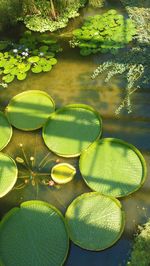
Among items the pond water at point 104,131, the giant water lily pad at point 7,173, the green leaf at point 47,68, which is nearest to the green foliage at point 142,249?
the pond water at point 104,131

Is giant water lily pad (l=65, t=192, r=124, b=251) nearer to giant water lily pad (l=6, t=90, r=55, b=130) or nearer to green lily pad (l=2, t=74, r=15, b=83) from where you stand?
giant water lily pad (l=6, t=90, r=55, b=130)

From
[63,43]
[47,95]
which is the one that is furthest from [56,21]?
[47,95]

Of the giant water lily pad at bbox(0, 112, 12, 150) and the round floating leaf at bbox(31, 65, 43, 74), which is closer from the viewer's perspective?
the giant water lily pad at bbox(0, 112, 12, 150)

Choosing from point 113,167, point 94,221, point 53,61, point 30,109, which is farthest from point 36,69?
point 94,221

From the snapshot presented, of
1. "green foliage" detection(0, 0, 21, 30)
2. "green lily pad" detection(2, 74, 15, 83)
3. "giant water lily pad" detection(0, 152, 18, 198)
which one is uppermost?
"green foliage" detection(0, 0, 21, 30)

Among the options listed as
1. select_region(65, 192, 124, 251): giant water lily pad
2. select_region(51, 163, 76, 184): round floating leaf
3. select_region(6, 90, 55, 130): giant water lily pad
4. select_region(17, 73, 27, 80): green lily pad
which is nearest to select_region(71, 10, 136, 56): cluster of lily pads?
select_region(17, 73, 27, 80): green lily pad

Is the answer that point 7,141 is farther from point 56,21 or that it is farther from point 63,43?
point 56,21
